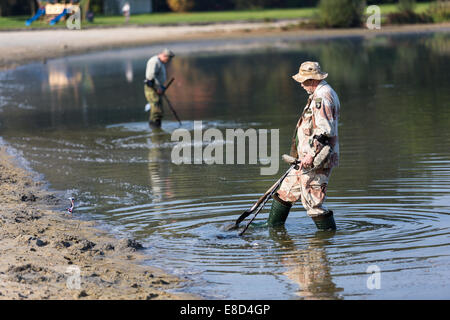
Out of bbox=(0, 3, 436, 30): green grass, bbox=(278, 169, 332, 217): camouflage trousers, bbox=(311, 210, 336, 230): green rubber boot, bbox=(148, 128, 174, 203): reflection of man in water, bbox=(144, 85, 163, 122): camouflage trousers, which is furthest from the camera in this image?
bbox=(0, 3, 436, 30): green grass

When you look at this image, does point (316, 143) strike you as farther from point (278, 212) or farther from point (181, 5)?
point (181, 5)

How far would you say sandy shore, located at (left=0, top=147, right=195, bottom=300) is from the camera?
6.56 m

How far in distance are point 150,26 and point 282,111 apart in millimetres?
40129

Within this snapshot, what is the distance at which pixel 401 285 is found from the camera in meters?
6.89

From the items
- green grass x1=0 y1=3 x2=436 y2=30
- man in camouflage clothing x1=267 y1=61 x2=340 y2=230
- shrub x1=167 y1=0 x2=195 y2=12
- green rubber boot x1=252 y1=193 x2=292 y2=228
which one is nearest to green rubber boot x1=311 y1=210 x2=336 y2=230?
man in camouflage clothing x1=267 y1=61 x2=340 y2=230

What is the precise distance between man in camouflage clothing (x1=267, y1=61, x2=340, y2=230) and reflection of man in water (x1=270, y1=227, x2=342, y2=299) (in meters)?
0.36

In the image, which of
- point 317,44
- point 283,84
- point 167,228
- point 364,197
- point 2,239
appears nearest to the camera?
point 2,239

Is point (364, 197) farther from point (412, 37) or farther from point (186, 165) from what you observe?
point (412, 37)

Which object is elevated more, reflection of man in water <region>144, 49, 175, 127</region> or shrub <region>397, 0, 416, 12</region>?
shrub <region>397, 0, 416, 12</region>

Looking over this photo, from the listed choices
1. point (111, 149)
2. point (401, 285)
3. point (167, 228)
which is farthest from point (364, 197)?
point (111, 149)

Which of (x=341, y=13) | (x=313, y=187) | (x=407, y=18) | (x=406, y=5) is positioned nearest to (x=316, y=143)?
(x=313, y=187)

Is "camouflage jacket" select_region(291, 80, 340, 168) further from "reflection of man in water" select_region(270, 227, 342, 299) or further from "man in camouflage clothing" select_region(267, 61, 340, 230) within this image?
"reflection of man in water" select_region(270, 227, 342, 299)

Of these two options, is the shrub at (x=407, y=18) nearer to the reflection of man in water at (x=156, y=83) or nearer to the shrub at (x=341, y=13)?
the shrub at (x=341, y=13)

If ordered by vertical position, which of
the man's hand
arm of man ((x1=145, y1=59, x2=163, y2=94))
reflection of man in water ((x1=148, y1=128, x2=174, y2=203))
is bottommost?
reflection of man in water ((x1=148, y1=128, x2=174, y2=203))
